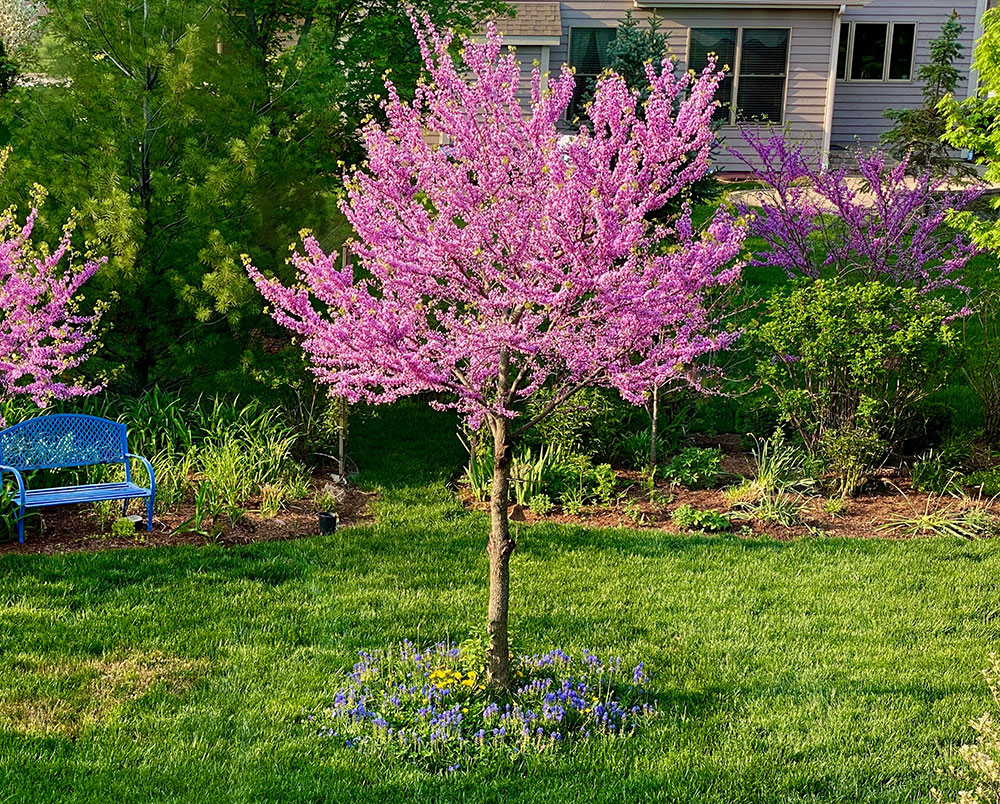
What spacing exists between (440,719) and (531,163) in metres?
2.40

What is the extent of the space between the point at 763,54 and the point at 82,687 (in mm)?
16916

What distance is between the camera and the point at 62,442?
694cm

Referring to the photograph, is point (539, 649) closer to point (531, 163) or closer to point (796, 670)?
point (796, 670)

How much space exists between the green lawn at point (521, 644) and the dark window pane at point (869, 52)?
1538 centimetres

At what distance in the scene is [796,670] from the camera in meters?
5.03

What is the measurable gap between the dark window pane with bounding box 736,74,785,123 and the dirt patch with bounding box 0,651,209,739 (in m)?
15.9

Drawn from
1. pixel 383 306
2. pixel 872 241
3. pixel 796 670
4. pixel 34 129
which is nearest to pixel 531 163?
pixel 383 306

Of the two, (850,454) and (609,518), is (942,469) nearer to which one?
(850,454)

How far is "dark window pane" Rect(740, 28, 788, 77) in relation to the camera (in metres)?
18.1

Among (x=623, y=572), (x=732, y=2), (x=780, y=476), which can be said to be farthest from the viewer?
(x=732, y=2)

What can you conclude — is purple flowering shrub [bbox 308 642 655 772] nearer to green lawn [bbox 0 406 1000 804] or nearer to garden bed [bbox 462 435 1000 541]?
green lawn [bbox 0 406 1000 804]

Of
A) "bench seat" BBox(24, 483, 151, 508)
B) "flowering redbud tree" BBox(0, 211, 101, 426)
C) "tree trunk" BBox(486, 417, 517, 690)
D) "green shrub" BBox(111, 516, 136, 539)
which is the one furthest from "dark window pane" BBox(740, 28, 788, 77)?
"tree trunk" BBox(486, 417, 517, 690)

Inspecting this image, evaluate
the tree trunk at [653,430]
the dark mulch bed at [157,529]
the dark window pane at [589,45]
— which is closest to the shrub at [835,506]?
the tree trunk at [653,430]

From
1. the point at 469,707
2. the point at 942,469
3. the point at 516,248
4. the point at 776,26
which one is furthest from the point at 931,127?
the point at 469,707
